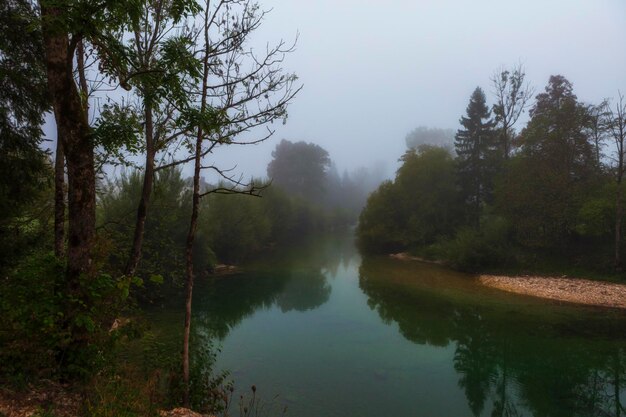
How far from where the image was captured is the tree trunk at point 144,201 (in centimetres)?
927

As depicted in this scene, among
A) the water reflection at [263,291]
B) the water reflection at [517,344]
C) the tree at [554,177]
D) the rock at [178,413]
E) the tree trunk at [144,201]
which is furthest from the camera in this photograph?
the tree at [554,177]

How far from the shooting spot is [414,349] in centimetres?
1630

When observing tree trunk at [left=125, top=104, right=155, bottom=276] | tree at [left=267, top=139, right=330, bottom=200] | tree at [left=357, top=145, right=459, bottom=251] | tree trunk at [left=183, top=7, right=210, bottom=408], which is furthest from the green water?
tree at [left=267, top=139, right=330, bottom=200]

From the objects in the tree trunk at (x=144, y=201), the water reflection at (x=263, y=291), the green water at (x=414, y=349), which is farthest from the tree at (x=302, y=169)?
the tree trunk at (x=144, y=201)

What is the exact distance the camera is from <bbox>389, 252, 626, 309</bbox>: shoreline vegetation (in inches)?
909

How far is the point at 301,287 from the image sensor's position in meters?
27.8

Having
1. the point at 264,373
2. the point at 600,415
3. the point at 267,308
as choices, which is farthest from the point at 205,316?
the point at 600,415

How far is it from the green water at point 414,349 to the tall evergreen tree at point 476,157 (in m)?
15.2

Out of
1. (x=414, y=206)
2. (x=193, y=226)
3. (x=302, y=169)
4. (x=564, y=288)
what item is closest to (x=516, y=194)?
(x=564, y=288)

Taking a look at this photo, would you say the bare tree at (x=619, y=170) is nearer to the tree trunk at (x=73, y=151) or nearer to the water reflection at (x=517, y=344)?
the water reflection at (x=517, y=344)

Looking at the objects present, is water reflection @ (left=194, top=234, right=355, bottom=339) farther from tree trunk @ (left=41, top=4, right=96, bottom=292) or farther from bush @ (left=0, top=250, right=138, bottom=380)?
tree trunk @ (left=41, top=4, right=96, bottom=292)

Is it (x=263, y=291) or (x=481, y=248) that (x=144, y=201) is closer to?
(x=263, y=291)

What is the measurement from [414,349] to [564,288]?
603 inches

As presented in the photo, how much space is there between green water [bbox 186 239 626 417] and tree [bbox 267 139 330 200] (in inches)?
2427
